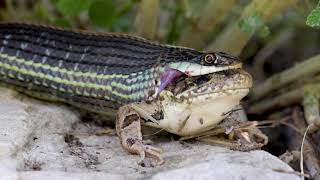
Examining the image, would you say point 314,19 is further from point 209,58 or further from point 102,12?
point 102,12

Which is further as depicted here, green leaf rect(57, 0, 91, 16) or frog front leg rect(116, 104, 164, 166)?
green leaf rect(57, 0, 91, 16)

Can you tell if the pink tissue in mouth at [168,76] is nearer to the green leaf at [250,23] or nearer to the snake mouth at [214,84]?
the snake mouth at [214,84]

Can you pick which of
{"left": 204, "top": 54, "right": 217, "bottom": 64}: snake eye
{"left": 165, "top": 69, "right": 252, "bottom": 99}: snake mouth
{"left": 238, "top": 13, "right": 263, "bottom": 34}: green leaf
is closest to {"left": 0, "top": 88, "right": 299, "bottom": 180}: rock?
{"left": 165, "top": 69, "right": 252, "bottom": 99}: snake mouth

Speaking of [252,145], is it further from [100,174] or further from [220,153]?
[100,174]

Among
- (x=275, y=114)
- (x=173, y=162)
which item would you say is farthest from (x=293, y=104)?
(x=173, y=162)

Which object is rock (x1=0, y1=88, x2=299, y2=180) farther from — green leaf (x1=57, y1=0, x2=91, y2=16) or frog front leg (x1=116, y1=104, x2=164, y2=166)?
green leaf (x1=57, y1=0, x2=91, y2=16)

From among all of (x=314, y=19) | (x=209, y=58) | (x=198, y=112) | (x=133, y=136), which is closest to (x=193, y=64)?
(x=209, y=58)

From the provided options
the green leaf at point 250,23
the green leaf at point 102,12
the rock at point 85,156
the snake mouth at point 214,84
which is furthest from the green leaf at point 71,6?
the snake mouth at point 214,84
